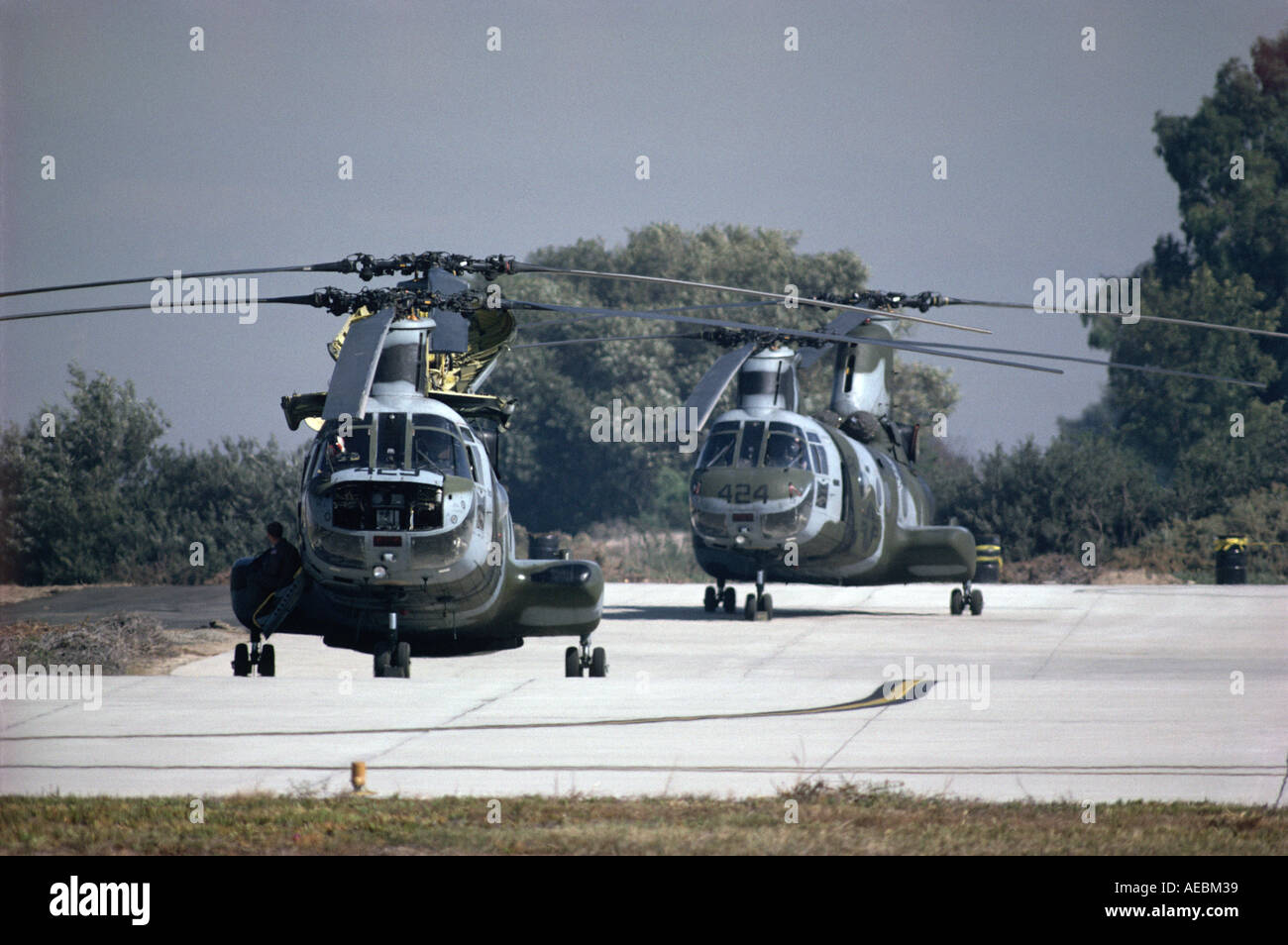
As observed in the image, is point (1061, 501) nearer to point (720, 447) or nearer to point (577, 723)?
point (720, 447)

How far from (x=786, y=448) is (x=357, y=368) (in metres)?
10.2

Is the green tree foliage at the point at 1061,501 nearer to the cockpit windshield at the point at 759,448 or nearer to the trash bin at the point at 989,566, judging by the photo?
the trash bin at the point at 989,566

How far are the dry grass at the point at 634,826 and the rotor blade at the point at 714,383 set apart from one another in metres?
13.6

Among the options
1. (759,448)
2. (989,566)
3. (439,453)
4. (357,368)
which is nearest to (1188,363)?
(989,566)

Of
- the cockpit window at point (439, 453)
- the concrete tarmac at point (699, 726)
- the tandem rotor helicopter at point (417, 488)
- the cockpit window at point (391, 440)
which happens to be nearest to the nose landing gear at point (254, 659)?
the tandem rotor helicopter at point (417, 488)

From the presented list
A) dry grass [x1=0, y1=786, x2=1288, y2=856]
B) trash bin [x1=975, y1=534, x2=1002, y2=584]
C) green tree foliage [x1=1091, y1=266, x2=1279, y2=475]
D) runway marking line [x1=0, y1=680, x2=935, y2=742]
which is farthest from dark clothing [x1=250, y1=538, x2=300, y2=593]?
green tree foliage [x1=1091, y1=266, x2=1279, y2=475]

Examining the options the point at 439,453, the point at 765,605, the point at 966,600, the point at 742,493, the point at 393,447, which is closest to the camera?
the point at 393,447

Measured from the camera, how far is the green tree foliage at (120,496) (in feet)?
142

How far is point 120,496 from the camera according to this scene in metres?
45.4

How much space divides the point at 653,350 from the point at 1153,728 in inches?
2330

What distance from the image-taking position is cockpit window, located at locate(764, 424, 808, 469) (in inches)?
983

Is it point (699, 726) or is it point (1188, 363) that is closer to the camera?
point (699, 726)

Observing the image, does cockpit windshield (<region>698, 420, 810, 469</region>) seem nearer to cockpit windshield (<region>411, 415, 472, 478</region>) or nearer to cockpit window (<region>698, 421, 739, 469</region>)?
cockpit window (<region>698, 421, 739, 469</region>)

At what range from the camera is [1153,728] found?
1320 centimetres
